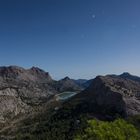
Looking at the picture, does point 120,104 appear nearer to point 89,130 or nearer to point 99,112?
point 99,112

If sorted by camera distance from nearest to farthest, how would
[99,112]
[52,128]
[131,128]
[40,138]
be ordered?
[131,128], [40,138], [52,128], [99,112]

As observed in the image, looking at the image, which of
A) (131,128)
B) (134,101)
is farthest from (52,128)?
(131,128)

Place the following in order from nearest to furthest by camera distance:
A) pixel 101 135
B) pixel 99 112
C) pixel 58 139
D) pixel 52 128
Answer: pixel 101 135 → pixel 58 139 → pixel 52 128 → pixel 99 112

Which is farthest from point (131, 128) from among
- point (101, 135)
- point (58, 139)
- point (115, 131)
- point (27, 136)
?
point (27, 136)

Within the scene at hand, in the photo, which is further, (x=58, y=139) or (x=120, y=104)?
(x=120, y=104)

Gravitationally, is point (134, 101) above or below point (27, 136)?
above

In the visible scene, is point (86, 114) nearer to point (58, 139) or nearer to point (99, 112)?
point (99, 112)

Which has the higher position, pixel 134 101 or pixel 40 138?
→ pixel 134 101

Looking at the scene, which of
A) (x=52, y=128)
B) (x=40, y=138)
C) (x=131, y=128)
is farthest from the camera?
(x=52, y=128)

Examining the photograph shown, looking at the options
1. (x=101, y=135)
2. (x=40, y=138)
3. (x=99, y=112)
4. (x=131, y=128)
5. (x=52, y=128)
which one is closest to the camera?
(x=101, y=135)
